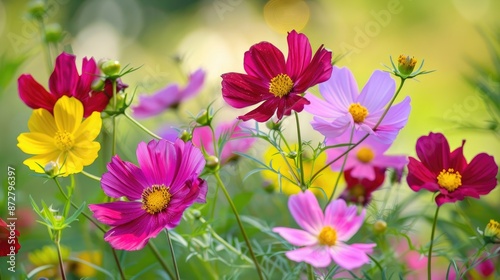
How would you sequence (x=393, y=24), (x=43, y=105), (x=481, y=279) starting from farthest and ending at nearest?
(x=393, y=24) → (x=481, y=279) → (x=43, y=105)

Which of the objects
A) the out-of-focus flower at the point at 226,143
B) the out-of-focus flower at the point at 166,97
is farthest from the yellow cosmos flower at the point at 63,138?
the out-of-focus flower at the point at 166,97

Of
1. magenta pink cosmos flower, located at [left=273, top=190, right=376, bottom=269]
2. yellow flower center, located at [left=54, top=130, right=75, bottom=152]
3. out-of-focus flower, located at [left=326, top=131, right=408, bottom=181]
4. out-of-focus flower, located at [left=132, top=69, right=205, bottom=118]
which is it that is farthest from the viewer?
out-of-focus flower, located at [left=132, top=69, right=205, bottom=118]

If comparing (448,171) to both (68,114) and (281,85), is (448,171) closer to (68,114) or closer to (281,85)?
(281,85)

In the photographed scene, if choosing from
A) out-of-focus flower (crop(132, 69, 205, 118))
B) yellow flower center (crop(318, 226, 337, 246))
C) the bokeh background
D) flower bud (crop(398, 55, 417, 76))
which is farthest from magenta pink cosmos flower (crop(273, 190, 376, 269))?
the bokeh background

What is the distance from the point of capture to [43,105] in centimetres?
57

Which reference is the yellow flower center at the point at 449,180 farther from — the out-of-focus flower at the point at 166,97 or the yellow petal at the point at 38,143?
the out-of-focus flower at the point at 166,97

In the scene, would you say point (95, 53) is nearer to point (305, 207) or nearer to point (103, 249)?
point (103, 249)

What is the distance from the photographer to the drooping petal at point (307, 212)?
462mm

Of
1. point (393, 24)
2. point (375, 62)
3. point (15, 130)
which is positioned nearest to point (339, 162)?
point (15, 130)

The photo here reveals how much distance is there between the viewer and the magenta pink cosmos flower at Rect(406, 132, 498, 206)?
1.70 feet

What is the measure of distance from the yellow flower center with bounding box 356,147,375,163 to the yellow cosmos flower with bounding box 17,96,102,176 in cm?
28

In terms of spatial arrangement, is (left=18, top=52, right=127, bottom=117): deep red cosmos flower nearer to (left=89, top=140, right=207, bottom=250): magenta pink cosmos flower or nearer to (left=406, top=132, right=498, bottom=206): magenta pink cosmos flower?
(left=89, top=140, right=207, bottom=250): magenta pink cosmos flower

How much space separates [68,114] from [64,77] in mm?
33

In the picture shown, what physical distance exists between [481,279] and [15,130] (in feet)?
4.87
